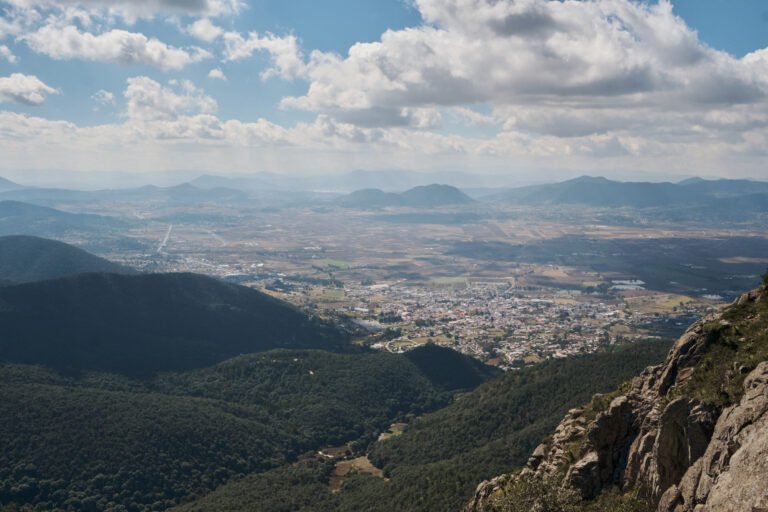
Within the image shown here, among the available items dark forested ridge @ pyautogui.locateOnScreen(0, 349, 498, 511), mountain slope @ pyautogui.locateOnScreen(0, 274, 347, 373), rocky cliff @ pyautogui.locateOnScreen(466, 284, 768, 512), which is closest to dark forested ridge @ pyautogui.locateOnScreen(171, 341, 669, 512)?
dark forested ridge @ pyautogui.locateOnScreen(0, 349, 498, 511)

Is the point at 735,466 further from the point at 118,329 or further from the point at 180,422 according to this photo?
the point at 118,329

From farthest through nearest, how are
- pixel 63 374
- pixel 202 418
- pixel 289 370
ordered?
pixel 289 370, pixel 63 374, pixel 202 418

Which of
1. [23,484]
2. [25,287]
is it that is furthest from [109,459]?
[25,287]

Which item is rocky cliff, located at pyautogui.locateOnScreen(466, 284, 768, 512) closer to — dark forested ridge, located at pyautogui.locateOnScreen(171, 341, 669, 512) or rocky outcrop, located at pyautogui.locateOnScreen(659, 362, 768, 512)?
rocky outcrop, located at pyautogui.locateOnScreen(659, 362, 768, 512)

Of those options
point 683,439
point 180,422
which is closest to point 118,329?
point 180,422

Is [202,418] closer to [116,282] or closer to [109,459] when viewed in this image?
[109,459]

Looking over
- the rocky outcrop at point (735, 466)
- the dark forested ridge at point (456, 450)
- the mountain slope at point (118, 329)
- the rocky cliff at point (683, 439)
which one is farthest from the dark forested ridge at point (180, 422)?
the rocky outcrop at point (735, 466)

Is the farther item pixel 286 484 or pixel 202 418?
pixel 202 418
